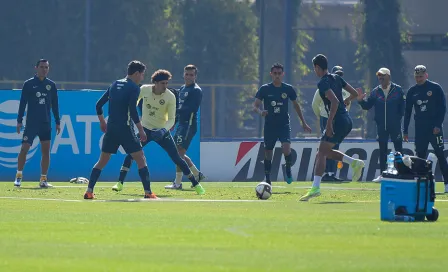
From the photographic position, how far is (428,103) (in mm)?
23438

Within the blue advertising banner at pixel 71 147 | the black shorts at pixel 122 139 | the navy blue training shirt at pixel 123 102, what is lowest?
the blue advertising banner at pixel 71 147

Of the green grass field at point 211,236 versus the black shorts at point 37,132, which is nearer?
the green grass field at point 211,236

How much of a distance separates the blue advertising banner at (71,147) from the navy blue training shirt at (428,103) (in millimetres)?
7732

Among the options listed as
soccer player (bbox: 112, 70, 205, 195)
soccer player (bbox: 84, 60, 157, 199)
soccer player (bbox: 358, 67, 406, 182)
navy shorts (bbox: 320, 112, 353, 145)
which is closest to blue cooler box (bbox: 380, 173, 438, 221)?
navy shorts (bbox: 320, 112, 353, 145)

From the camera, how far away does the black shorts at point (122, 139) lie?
1961 centimetres

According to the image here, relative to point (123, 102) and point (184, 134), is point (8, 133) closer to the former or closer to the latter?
point (184, 134)

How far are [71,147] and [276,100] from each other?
7.39 metres

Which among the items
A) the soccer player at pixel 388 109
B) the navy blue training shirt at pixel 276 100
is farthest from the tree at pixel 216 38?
the navy blue training shirt at pixel 276 100

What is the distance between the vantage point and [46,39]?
6288cm

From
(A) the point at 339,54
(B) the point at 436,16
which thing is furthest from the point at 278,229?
(A) the point at 339,54

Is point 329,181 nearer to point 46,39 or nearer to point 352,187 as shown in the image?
point 352,187

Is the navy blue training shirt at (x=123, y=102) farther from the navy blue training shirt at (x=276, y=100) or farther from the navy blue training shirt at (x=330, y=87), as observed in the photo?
the navy blue training shirt at (x=276, y=100)

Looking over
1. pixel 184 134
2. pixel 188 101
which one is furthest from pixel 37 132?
pixel 188 101

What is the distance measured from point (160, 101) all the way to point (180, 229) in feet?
26.9
